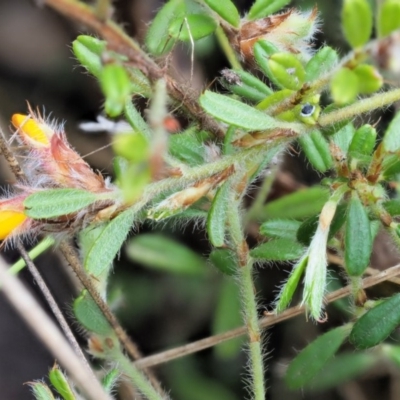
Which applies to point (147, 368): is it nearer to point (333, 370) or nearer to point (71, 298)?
point (71, 298)

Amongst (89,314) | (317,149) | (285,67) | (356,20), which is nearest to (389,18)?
(356,20)

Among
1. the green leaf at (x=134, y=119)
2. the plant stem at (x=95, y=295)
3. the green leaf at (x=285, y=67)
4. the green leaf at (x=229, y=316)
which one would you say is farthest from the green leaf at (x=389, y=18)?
the green leaf at (x=229, y=316)

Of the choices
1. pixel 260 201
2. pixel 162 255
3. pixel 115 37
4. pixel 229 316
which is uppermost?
pixel 115 37

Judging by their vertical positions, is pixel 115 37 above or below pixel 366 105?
above

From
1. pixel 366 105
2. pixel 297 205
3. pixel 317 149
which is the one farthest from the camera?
pixel 297 205

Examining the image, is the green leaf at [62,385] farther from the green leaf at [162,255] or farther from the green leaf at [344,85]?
the green leaf at [344,85]

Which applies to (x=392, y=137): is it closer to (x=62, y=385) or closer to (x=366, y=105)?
→ (x=366, y=105)
